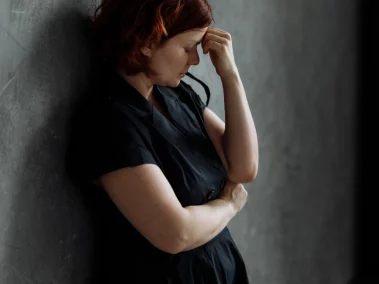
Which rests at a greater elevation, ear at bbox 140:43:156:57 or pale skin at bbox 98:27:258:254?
ear at bbox 140:43:156:57

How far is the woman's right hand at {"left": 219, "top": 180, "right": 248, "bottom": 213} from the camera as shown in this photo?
63.5 inches

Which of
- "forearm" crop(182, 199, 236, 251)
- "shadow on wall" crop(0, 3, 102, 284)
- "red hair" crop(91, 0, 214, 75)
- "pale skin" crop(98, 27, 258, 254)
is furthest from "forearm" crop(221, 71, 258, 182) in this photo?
"shadow on wall" crop(0, 3, 102, 284)

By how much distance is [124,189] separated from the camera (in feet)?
4.49

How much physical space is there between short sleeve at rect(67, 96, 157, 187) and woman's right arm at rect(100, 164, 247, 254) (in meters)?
0.02

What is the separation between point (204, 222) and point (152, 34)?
425 millimetres

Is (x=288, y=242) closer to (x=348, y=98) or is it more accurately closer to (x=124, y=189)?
(x=348, y=98)

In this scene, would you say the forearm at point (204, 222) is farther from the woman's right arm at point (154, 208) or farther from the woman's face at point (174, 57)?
the woman's face at point (174, 57)

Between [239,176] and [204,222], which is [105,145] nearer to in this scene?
[204,222]

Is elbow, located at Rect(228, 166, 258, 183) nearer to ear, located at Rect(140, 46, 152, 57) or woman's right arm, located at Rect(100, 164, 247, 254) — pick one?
woman's right arm, located at Rect(100, 164, 247, 254)

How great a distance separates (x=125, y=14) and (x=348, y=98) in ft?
6.66

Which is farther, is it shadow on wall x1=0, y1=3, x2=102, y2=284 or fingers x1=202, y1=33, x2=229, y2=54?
fingers x1=202, y1=33, x2=229, y2=54

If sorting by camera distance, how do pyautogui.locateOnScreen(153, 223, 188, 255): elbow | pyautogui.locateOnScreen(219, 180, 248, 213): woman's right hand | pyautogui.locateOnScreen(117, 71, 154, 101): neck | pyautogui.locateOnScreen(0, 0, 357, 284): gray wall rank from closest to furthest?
pyautogui.locateOnScreen(0, 0, 357, 284): gray wall, pyautogui.locateOnScreen(153, 223, 188, 255): elbow, pyautogui.locateOnScreen(117, 71, 154, 101): neck, pyautogui.locateOnScreen(219, 180, 248, 213): woman's right hand

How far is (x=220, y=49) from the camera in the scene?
161 cm

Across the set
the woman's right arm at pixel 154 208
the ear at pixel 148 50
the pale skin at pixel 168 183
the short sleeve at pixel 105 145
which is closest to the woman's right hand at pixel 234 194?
the pale skin at pixel 168 183
